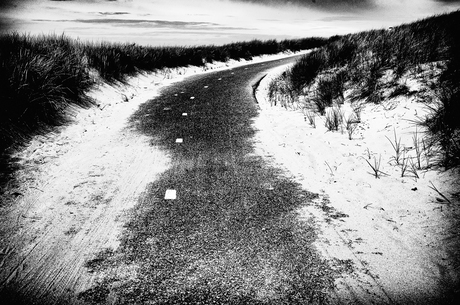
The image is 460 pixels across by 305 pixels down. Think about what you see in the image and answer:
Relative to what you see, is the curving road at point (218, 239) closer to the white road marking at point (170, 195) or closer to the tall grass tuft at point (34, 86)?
the white road marking at point (170, 195)

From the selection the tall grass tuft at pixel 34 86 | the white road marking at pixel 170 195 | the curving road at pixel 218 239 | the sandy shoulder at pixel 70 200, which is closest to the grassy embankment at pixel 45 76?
the tall grass tuft at pixel 34 86

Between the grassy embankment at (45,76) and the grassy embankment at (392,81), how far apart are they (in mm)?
6013

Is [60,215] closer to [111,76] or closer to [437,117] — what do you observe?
[437,117]

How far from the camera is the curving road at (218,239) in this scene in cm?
234

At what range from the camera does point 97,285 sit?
94.3 inches

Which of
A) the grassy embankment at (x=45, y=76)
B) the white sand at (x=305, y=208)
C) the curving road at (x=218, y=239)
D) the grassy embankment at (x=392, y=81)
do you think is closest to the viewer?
the curving road at (x=218, y=239)

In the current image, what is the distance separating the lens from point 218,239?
296 centimetres

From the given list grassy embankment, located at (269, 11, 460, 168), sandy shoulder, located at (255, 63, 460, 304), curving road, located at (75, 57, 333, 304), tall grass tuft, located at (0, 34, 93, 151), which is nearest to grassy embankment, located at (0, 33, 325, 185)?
tall grass tuft, located at (0, 34, 93, 151)

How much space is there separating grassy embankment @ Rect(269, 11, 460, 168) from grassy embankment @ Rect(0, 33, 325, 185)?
19.7ft

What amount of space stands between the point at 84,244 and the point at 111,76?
9.07 m

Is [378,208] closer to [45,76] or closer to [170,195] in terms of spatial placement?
[170,195]

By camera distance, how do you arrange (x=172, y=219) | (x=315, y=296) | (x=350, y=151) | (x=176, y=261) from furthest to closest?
(x=350, y=151)
(x=172, y=219)
(x=176, y=261)
(x=315, y=296)

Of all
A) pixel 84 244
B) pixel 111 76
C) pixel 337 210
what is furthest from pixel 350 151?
pixel 111 76

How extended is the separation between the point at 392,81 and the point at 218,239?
245 inches
